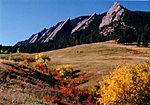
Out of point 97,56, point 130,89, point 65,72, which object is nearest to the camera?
point 130,89

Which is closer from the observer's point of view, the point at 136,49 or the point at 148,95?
the point at 148,95

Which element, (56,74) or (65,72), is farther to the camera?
(56,74)

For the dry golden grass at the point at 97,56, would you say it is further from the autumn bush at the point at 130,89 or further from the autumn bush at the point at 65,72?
the autumn bush at the point at 130,89

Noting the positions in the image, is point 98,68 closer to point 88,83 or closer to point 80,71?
point 80,71

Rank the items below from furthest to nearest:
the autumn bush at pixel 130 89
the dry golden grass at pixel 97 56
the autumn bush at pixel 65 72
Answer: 1. the dry golden grass at pixel 97 56
2. the autumn bush at pixel 65 72
3. the autumn bush at pixel 130 89

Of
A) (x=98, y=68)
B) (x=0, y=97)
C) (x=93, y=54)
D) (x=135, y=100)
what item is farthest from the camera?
(x=93, y=54)

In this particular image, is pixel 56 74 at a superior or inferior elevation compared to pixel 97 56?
inferior

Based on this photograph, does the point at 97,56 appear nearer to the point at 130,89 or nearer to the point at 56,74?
the point at 56,74

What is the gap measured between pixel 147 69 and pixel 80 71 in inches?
2470

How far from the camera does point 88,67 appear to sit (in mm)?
119562

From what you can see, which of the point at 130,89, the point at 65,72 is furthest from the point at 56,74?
the point at 130,89

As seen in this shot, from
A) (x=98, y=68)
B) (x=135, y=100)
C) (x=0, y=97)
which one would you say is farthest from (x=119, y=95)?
(x=98, y=68)

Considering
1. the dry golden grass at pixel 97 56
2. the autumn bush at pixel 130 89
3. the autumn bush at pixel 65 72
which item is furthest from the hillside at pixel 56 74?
the autumn bush at pixel 130 89

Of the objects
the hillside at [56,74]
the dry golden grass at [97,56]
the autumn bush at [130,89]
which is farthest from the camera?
the dry golden grass at [97,56]
